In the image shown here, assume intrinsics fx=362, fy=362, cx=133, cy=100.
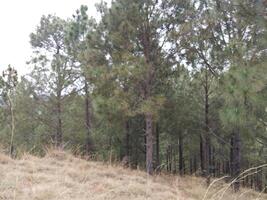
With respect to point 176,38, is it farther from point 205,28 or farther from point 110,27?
point 110,27

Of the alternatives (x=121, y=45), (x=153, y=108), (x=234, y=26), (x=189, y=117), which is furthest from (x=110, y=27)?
(x=189, y=117)

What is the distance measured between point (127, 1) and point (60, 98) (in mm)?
7248

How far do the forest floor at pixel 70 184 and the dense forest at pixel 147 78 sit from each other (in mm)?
659

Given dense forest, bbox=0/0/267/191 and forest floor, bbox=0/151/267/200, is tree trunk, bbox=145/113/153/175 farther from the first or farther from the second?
forest floor, bbox=0/151/267/200

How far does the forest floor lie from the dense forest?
0.66 m

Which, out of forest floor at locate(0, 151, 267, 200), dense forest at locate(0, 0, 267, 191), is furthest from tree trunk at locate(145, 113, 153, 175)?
forest floor at locate(0, 151, 267, 200)

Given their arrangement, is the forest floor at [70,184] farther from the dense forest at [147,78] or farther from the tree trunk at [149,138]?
the tree trunk at [149,138]

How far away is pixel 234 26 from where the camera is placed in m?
10.0

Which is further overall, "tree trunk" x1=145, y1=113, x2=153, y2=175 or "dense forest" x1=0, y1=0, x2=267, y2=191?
"tree trunk" x1=145, y1=113, x2=153, y2=175

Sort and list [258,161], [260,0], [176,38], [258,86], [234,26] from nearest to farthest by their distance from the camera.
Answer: [258,86]
[260,0]
[234,26]
[176,38]
[258,161]

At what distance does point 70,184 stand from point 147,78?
6.80 meters

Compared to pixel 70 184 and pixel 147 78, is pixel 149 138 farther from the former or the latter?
pixel 70 184

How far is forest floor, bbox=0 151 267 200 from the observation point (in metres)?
3.49

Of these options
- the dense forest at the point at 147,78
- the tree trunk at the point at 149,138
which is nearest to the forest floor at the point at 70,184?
the dense forest at the point at 147,78
